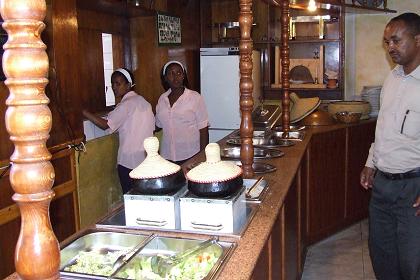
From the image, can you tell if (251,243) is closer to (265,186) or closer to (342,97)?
(265,186)

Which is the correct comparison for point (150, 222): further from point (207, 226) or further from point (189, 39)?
point (189, 39)

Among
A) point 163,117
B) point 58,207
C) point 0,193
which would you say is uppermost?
point 163,117

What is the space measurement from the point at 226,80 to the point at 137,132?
2082mm

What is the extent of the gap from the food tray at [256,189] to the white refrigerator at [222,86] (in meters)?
3.39

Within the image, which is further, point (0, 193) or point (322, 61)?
point (322, 61)

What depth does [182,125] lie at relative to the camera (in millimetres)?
4188

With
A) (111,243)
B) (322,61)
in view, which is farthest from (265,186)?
(322,61)

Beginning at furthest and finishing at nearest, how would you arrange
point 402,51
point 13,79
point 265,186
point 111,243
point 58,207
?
point 58,207 → point 402,51 → point 265,186 → point 111,243 → point 13,79

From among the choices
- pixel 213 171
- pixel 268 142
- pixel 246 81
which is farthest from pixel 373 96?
pixel 213 171

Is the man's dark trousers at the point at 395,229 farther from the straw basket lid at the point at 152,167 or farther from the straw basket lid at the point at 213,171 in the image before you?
the straw basket lid at the point at 152,167

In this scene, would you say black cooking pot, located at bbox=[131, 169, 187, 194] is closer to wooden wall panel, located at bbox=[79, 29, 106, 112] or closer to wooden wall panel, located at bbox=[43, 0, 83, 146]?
wooden wall panel, located at bbox=[43, 0, 83, 146]

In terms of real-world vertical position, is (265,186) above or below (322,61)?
below

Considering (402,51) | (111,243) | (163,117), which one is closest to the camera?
(111,243)

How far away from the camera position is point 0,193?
2.88 m
